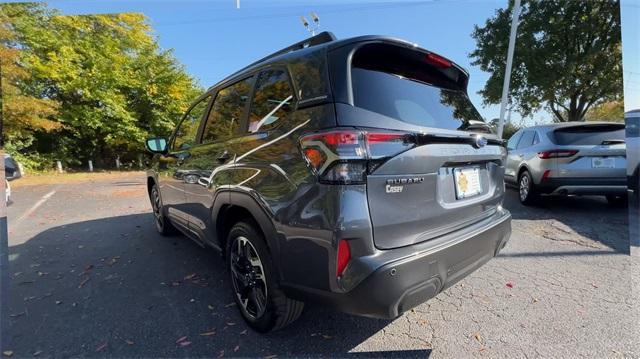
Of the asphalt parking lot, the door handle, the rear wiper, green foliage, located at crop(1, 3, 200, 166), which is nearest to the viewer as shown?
the asphalt parking lot

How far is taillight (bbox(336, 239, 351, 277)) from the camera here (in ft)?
4.84

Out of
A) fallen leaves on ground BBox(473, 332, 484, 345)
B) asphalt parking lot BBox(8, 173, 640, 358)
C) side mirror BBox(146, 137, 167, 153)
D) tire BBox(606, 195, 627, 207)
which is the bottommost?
fallen leaves on ground BBox(473, 332, 484, 345)

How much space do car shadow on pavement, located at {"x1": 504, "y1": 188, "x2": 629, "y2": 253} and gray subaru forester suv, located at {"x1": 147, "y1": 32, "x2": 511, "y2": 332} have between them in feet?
7.91

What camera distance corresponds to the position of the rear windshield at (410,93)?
1.68 meters


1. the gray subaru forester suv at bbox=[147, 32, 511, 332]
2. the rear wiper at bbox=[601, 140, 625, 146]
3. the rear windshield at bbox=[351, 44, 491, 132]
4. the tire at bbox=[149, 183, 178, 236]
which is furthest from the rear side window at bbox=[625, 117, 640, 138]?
the tire at bbox=[149, 183, 178, 236]

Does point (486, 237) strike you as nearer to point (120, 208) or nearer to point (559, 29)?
point (120, 208)

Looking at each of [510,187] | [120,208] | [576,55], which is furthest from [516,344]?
[576,55]

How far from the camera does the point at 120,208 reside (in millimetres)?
6645

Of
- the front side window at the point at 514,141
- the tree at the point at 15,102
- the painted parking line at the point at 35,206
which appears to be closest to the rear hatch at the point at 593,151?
the front side window at the point at 514,141

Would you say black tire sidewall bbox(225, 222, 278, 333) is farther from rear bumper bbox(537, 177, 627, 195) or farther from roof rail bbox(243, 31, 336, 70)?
rear bumper bbox(537, 177, 627, 195)

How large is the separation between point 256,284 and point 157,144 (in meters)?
2.48

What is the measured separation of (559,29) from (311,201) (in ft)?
49.3

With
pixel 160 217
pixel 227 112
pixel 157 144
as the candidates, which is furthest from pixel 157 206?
pixel 227 112

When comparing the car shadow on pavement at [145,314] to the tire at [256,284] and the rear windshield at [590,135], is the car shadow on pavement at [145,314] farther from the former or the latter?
the rear windshield at [590,135]
